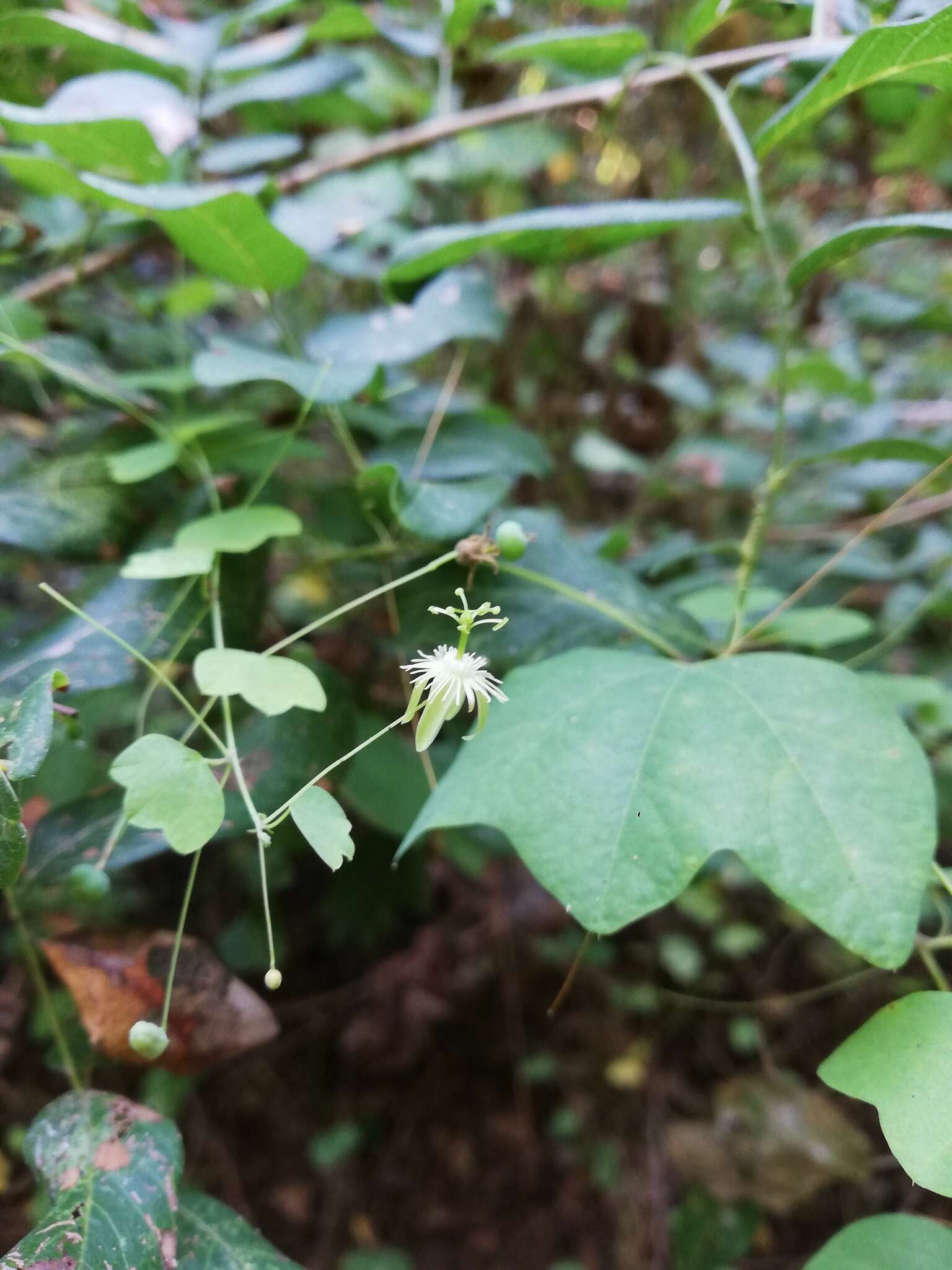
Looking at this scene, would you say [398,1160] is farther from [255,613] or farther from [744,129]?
[744,129]

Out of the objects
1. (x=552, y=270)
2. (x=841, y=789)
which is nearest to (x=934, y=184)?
(x=552, y=270)

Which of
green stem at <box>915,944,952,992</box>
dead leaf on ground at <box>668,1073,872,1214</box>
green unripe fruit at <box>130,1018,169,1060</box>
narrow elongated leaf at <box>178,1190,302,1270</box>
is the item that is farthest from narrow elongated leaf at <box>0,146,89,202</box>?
dead leaf on ground at <box>668,1073,872,1214</box>

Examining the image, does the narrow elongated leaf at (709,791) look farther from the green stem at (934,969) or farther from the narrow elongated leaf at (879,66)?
the narrow elongated leaf at (879,66)

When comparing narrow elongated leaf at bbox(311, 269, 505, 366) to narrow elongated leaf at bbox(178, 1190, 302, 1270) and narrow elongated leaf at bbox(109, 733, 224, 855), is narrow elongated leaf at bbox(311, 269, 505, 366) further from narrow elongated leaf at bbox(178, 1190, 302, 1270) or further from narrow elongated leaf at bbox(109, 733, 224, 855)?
narrow elongated leaf at bbox(178, 1190, 302, 1270)

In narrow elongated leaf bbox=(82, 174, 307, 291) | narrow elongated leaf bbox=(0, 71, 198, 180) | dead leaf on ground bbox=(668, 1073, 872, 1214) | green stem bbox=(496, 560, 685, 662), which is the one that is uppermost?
narrow elongated leaf bbox=(0, 71, 198, 180)

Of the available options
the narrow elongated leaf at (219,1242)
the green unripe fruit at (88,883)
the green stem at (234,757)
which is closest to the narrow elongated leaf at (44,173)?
the green stem at (234,757)

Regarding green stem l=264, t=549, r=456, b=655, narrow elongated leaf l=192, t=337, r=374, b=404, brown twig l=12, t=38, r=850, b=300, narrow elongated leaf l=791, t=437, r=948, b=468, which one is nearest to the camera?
green stem l=264, t=549, r=456, b=655
